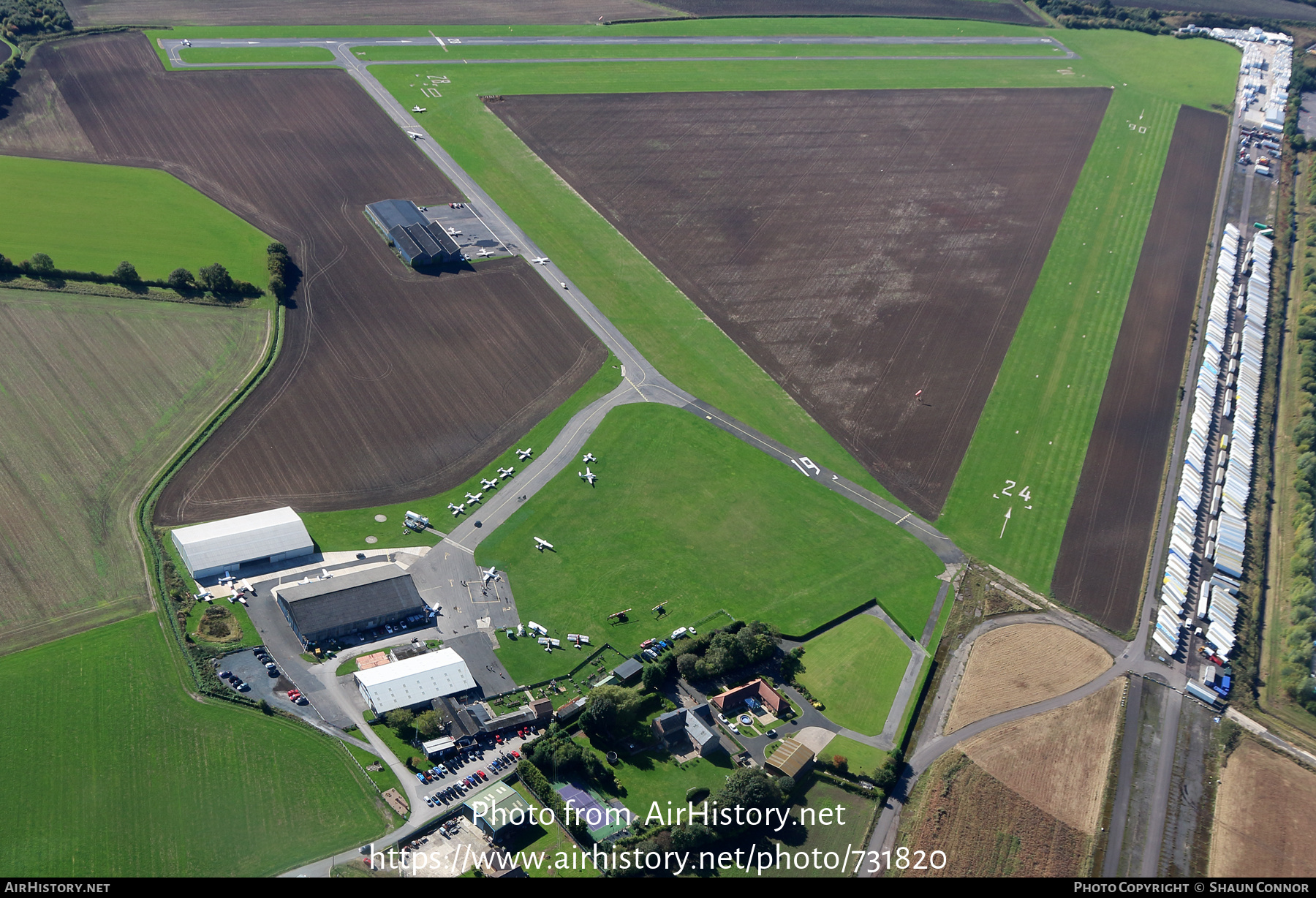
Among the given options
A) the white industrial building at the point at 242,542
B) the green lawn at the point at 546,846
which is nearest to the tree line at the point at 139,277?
the white industrial building at the point at 242,542

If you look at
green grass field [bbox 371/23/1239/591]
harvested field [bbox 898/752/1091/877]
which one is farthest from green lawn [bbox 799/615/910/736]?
green grass field [bbox 371/23/1239/591]

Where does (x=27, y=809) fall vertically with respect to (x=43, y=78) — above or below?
below

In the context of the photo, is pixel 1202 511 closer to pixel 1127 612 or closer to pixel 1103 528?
pixel 1103 528

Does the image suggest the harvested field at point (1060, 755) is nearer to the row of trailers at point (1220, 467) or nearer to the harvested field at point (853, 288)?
the row of trailers at point (1220, 467)

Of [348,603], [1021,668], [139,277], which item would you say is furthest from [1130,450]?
[139,277]

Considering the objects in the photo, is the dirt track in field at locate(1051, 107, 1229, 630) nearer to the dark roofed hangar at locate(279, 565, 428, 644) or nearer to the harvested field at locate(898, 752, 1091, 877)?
the harvested field at locate(898, 752, 1091, 877)

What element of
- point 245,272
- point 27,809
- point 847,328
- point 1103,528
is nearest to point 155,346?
point 245,272

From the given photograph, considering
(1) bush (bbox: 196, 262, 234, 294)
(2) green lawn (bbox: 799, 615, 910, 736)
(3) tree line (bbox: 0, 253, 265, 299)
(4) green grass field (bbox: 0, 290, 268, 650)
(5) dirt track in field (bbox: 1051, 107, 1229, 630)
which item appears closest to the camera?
(4) green grass field (bbox: 0, 290, 268, 650)
